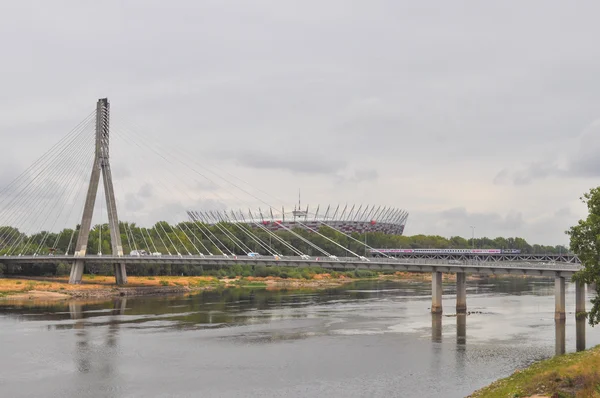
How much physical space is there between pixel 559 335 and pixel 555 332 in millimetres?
1993

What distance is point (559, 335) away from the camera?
182 ft

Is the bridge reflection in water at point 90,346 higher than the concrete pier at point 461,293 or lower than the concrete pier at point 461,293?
lower

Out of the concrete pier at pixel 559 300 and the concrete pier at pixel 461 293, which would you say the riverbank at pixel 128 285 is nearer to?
the concrete pier at pixel 461 293

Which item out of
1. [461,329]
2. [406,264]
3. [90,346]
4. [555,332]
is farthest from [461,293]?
[90,346]

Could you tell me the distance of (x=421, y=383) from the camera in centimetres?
3778

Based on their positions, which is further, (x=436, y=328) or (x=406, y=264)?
(x=406, y=264)

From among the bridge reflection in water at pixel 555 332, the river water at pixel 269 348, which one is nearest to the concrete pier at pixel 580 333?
the bridge reflection in water at pixel 555 332

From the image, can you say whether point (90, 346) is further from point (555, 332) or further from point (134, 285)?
point (134, 285)

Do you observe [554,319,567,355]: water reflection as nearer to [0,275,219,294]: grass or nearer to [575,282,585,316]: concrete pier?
[575,282,585,316]: concrete pier

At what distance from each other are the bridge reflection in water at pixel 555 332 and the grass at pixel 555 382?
43.1ft

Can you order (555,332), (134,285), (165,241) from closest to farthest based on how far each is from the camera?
(555,332), (134,285), (165,241)

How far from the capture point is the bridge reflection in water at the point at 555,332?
49806 mm

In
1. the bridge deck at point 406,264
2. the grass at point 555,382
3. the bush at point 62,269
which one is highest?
the bridge deck at point 406,264

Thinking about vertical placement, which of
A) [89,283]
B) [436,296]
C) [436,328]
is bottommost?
[436,328]
